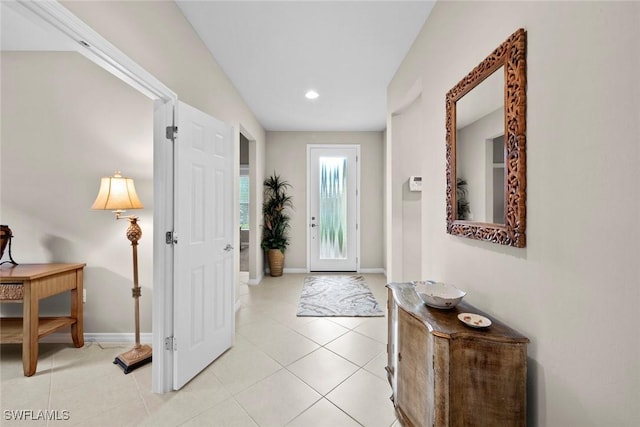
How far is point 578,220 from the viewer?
86cm

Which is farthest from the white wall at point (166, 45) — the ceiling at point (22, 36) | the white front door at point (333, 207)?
the white front door at point (333, 207)

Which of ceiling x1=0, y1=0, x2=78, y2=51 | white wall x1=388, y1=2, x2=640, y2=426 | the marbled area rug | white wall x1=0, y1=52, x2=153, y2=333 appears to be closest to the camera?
white wall x1=388, y1=2, x2=640, y2=426

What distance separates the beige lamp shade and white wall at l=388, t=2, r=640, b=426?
2634mm

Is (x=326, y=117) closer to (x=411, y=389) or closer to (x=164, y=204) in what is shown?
(x=164, y=204)

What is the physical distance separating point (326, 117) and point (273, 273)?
2.89 metres

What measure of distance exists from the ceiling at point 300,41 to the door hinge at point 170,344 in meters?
1.76

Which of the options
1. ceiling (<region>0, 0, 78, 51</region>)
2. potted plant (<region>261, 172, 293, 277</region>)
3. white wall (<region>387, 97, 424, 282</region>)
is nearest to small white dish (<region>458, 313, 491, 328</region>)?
white wall (<region>387, 97, 424, 282</region>)

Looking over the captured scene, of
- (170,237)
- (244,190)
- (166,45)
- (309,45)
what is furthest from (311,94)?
(244,190)

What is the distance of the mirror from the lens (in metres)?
1.08

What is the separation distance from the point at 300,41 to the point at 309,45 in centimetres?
10

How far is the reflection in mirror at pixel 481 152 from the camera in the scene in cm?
122

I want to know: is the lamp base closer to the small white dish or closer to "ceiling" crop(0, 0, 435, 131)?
"ceiling" crop(0, 0, 435, 131)

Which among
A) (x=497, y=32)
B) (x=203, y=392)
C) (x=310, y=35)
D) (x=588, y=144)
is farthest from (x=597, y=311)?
(x=310, y=35)

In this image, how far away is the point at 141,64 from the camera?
1.54 meters
